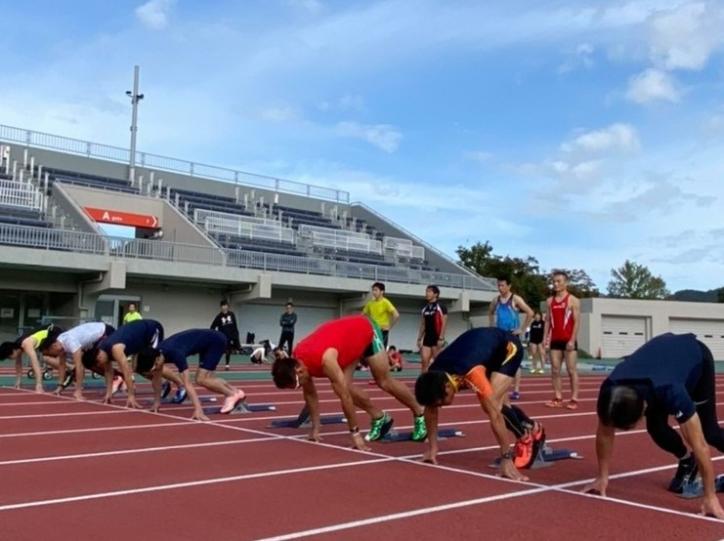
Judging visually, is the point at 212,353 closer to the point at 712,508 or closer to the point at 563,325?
the point at 563,325

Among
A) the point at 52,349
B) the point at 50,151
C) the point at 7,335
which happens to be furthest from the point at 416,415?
the point at 50,151

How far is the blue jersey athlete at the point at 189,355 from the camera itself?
10633 millimetres

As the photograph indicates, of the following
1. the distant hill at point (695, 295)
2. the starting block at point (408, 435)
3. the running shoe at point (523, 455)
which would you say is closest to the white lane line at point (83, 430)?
the starting block at point (408, 435)

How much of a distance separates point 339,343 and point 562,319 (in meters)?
5.27

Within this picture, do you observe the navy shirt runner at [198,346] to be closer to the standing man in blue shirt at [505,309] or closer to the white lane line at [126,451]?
the white lane line at [126,451]

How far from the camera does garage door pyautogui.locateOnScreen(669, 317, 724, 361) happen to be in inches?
1676

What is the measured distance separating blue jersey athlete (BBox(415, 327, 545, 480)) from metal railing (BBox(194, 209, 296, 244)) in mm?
28167

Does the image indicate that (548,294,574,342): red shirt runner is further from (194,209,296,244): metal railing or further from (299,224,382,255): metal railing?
(299,224,382,255): metal railing

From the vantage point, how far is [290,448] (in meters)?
8.36

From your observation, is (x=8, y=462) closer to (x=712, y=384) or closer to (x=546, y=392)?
(x=712, y=384)

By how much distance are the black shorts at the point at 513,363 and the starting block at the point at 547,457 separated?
→ 0.81 m

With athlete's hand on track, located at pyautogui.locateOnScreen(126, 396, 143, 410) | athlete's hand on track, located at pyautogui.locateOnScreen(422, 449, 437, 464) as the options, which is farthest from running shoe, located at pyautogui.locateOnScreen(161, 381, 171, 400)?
athlete's hand on track, located at pyautogui.locateOnScreen(422, 449, 437, 464)

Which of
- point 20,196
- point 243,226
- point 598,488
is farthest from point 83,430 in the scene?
point 243,226

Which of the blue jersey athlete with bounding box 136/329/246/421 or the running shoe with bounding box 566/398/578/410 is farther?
the running shoe with bounding box 566/398/578/410
